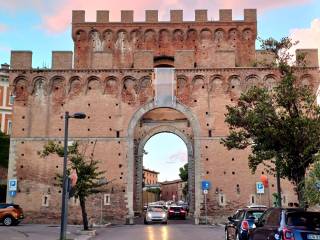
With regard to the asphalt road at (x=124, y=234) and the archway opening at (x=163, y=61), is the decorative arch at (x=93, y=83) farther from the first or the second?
the asphalt road at (x=124, y=234)

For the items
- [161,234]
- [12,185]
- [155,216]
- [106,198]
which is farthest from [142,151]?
[161,234]

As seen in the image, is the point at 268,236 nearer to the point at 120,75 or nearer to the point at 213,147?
the point at 213,147

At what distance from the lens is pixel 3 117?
60469 mm

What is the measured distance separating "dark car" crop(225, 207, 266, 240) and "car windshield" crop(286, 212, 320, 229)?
3.19 meters

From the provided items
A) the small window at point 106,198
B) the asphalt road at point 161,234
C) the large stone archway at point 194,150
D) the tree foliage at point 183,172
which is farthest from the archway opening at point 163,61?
the tree foliage at point 183,172

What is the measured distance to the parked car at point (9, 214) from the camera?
26484 millimetres

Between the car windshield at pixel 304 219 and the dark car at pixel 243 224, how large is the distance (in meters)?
3.19

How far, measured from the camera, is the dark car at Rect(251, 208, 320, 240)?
9680mm

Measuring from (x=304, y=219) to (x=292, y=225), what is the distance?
410 millimetres

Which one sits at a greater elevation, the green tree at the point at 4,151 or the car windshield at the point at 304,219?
the green tree at the point at 4,151

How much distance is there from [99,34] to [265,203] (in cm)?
1740

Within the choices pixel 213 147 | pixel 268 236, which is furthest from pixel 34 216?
pixel 268 236

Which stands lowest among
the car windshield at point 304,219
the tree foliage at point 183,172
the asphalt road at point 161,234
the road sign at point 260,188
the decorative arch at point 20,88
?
the asphalt road at point 161,234

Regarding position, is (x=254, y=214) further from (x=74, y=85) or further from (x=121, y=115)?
(x=74, y=85)
